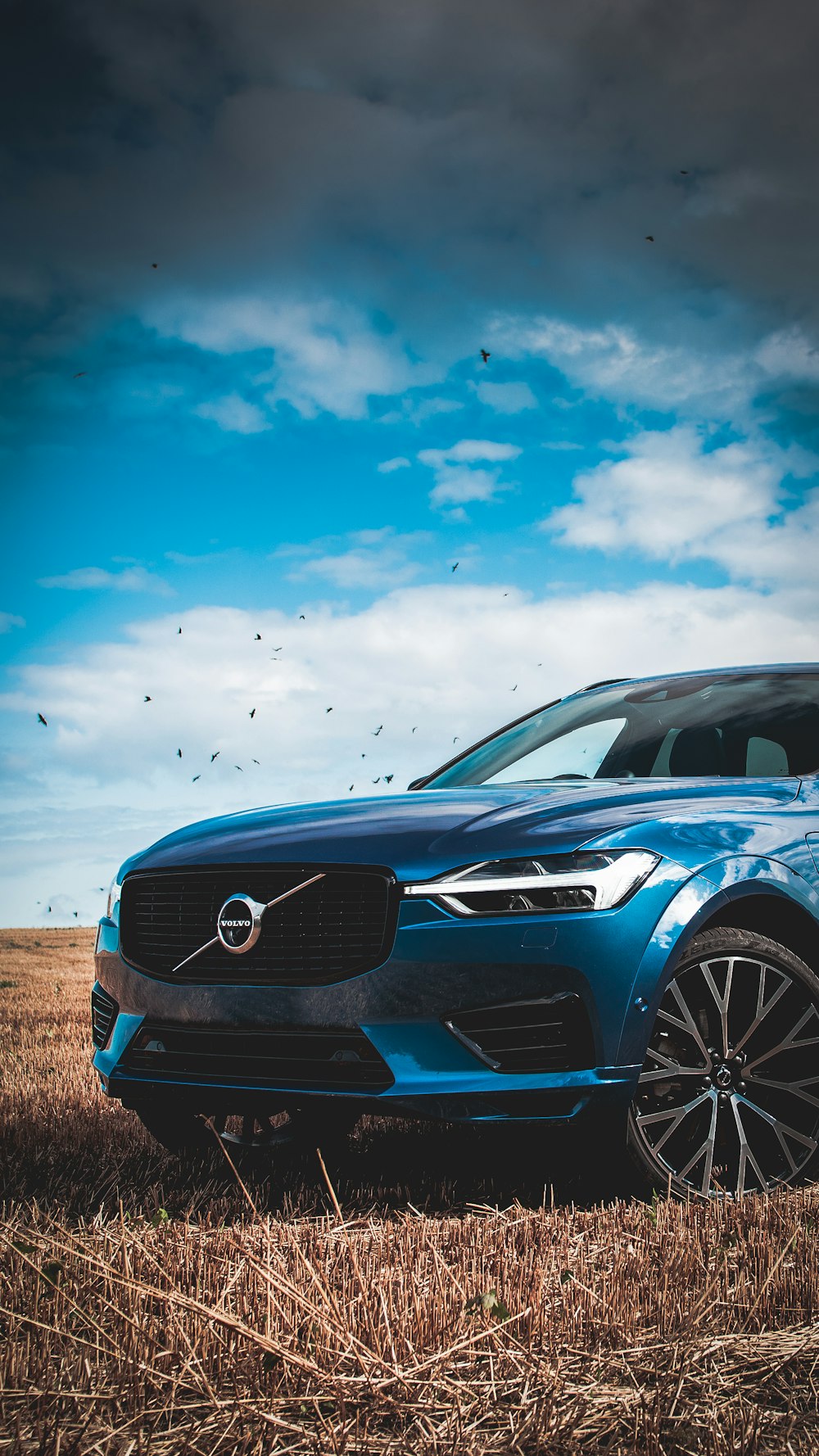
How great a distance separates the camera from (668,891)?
3.05 m

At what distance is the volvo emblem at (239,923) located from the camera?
3.18 metres

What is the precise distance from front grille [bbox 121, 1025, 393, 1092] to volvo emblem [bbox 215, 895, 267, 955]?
0.79 feet

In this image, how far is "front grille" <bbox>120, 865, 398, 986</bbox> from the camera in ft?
→ 9.90

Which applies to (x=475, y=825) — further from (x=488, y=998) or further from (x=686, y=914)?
(x=686, y=914)

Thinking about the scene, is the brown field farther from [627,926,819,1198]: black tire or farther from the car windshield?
the car windshield

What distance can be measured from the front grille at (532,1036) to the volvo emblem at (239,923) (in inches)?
26.7

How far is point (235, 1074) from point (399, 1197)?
25.3 inches

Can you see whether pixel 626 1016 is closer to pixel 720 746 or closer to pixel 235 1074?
pixel 235 1074

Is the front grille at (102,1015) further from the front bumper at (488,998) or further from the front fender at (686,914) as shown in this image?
the front fender at (686,914)

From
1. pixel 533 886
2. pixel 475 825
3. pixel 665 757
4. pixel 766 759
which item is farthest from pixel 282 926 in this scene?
pixel 665 757

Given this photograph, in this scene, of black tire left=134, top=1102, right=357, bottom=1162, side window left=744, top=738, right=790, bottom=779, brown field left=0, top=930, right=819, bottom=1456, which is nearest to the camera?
brown field left=0, top=930, right=819, bottom=1456

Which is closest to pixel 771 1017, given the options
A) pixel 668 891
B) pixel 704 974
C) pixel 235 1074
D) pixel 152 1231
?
pixel 704 974

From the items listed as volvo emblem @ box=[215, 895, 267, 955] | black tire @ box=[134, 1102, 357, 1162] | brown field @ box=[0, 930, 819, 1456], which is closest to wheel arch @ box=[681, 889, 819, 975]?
brown field @ box=[0, 930, 819, 1456]

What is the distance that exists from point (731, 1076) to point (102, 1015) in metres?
2.07
